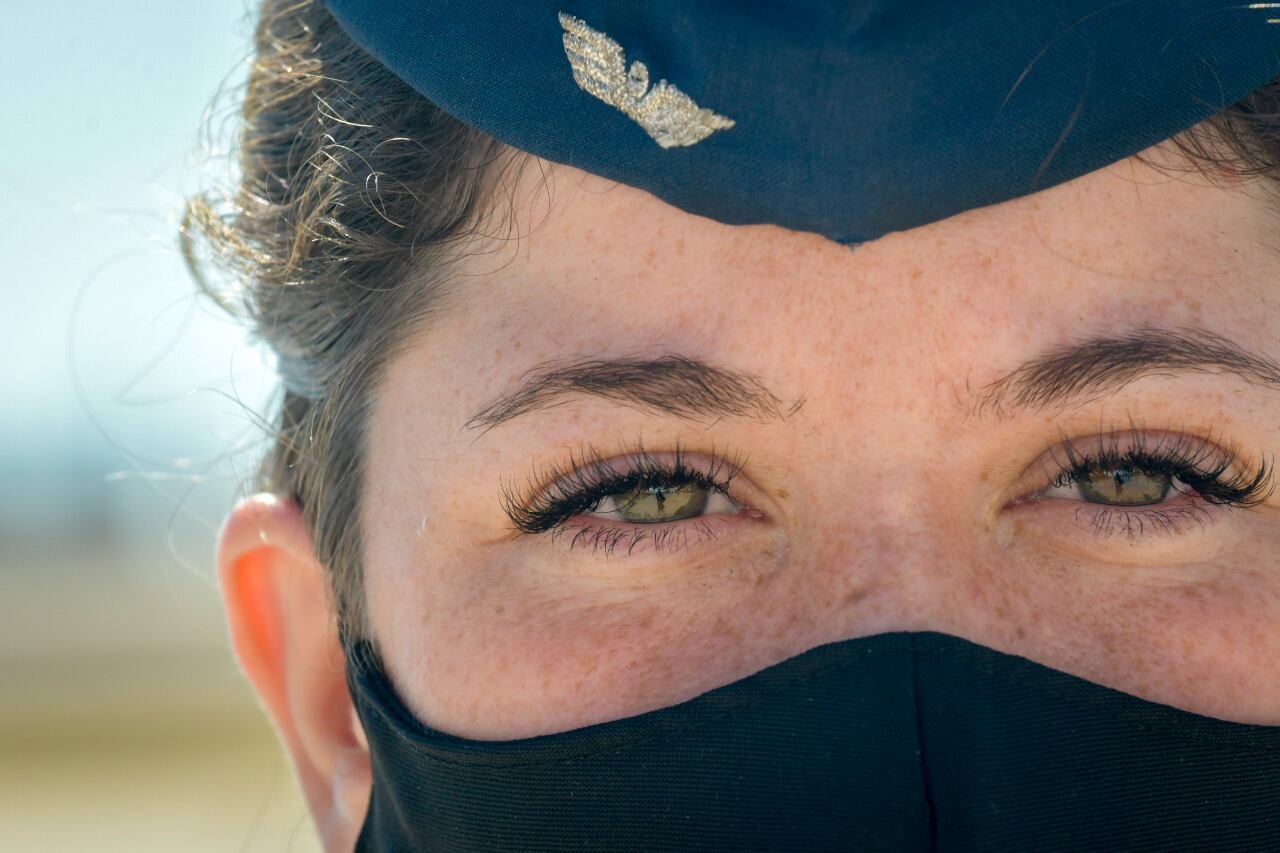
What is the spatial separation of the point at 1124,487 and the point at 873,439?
0.40 m

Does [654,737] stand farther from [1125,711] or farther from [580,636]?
[1125,711]

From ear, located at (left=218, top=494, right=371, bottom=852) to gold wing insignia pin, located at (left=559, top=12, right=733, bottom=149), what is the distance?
3.37 ft

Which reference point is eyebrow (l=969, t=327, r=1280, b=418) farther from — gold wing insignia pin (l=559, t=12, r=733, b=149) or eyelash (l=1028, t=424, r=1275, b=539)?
gold wing insignia pin (l=559, t=12, r=733, b=149)

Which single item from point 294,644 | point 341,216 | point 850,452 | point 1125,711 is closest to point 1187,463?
point 1125,711

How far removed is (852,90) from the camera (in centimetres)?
163

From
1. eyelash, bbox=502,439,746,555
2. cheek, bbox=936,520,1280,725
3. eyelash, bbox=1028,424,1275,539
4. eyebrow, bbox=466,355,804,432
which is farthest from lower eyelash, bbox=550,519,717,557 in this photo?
eyelash, bbox=1028,424,1275,539

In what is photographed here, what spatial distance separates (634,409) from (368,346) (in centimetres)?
52

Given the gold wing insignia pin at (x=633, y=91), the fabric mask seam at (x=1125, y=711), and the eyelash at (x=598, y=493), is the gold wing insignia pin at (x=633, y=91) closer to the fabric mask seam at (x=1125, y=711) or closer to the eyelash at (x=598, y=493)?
the eyelash at (x=598, y=493)

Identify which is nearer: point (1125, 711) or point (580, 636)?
point (1125, 711)

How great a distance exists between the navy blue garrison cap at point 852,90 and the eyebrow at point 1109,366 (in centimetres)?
22

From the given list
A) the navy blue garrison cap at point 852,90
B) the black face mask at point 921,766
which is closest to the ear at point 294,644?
the black face mask at point 921,766

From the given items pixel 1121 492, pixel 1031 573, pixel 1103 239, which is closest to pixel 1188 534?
pixel 1121 492

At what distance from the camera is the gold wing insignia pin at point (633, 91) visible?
5.61 feet

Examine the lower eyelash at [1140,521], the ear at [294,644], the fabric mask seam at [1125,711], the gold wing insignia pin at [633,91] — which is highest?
the gold wing insignia pin at [633,91]
